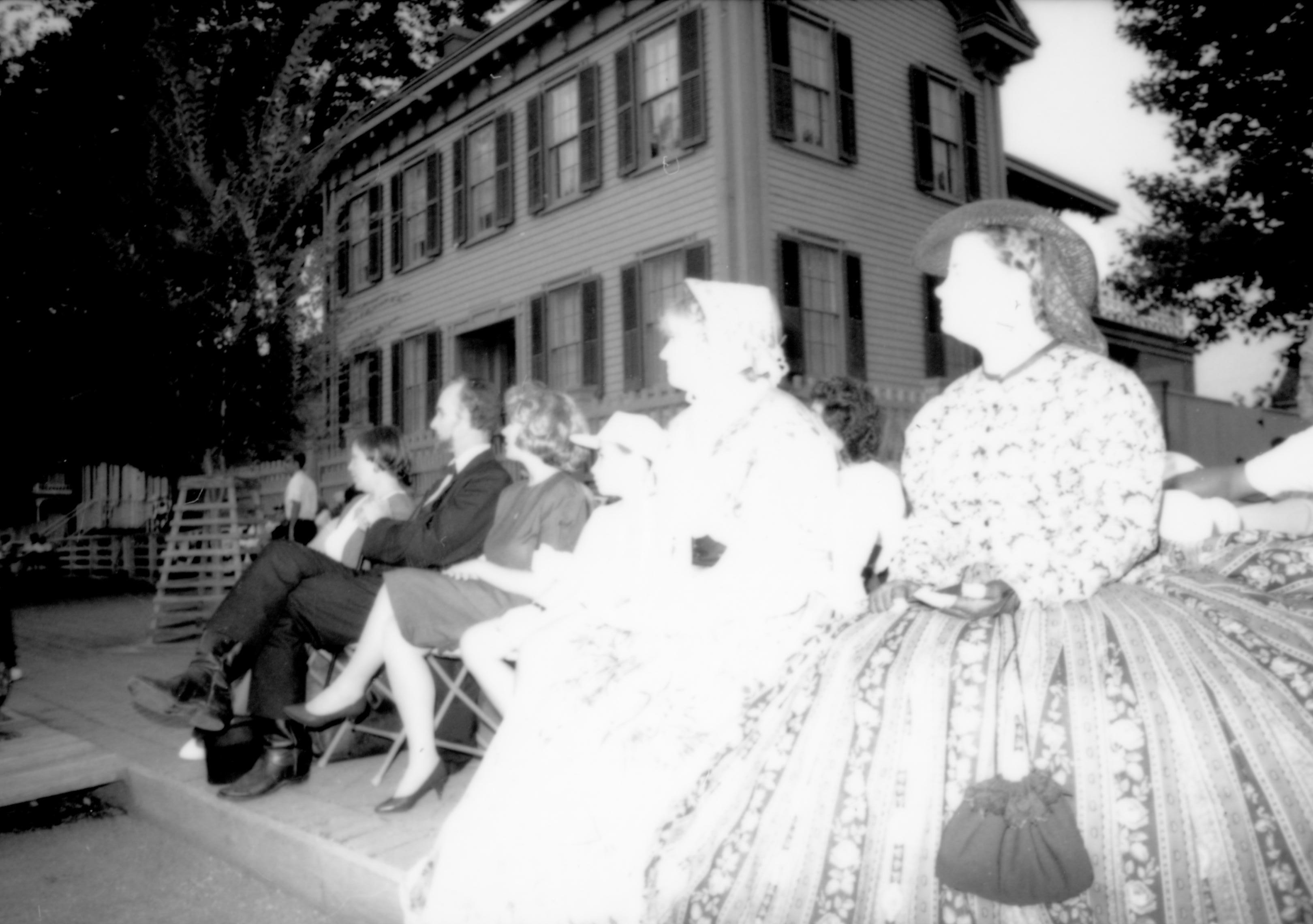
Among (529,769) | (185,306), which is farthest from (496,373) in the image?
(529,769)

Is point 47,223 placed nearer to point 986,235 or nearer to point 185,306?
point 185,306

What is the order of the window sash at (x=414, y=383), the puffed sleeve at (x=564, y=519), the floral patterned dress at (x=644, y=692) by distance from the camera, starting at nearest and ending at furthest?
the floral patterned dress at (x=644, y=692), the puffed sleeve at (x=564, y=519), the window sash at (x=414, y=383)

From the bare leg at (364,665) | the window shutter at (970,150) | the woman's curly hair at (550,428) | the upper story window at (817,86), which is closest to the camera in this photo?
the bare leg at (364,665)

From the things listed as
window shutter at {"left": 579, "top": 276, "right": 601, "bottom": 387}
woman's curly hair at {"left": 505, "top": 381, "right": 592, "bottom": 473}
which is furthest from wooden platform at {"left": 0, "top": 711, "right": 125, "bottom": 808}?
window shutter at {"left": 579, "top": 276, "right": 601, "bottom": 387}

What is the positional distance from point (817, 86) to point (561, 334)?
4.34m

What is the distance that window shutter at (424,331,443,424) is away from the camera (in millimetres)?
14172

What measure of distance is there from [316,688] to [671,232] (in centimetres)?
751

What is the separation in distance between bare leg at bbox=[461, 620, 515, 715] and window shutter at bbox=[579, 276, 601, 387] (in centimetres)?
844

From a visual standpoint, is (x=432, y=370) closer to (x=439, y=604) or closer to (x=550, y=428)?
(x=550, y=428)

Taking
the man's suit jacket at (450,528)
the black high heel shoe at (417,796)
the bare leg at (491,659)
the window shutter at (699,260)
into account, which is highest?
the window shutter at (699,260)

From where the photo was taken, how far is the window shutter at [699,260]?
1036cm

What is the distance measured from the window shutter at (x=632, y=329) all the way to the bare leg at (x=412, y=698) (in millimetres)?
7777

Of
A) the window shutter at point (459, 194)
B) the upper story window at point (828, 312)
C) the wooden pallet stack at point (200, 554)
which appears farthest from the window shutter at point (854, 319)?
the wooden pallet stack at point (200, 554)

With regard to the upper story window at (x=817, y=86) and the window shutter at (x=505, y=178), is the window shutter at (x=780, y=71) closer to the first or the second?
the upper story window at (x=817, y=86)
